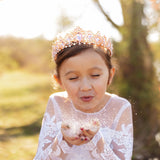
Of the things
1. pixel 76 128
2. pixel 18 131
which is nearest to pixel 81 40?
pixel 76 128

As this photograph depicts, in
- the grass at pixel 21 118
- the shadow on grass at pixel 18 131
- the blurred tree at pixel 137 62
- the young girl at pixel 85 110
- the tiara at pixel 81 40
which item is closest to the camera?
the young girl at pixel 85 110

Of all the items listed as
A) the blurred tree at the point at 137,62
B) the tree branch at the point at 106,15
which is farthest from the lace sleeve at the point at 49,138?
the tree branch at the point at 106,15

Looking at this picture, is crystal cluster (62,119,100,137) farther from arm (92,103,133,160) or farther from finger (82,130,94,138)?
arm (92,103,133,160)

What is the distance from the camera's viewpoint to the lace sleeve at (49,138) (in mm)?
2102

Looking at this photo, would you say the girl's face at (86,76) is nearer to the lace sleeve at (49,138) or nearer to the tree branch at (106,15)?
the lace sleeve at (49,138)

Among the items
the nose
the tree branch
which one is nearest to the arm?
the nose

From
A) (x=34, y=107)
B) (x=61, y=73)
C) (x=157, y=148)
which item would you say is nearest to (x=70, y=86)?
(x=61, y=73)

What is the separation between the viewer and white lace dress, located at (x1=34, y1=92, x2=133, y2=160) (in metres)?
2.08

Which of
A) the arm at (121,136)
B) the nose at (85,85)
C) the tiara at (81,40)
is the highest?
the tiara at (81,40)

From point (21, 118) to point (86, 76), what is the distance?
19.7ft

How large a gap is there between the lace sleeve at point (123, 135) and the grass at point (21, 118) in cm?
274

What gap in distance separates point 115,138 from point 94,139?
0.37 metres

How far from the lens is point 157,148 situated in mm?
4781

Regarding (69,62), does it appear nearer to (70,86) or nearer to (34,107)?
(70,86)
